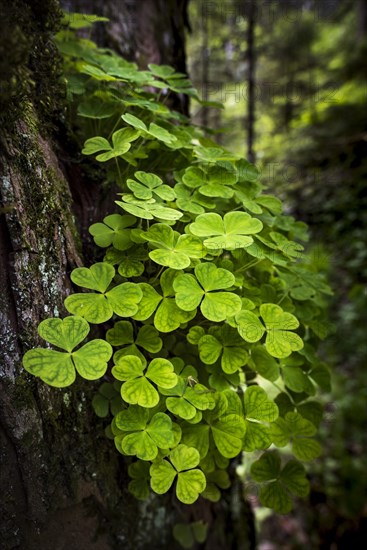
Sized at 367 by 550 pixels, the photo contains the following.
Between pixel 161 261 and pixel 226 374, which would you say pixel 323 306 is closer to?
pixel 226 374

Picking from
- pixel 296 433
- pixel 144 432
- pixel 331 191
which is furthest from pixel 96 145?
pixel 331 191

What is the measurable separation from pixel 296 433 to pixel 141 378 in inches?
19.9

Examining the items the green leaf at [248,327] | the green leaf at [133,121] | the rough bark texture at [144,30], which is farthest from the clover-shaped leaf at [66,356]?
the rough bark texture at [144,30]

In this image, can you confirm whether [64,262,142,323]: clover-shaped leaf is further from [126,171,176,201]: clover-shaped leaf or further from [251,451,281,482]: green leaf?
[251,451,281,482]: green leaf

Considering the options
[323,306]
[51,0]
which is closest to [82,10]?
[51,0]

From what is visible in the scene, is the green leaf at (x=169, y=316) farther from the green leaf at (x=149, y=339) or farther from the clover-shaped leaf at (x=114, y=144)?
the clover-shaped leaf at (x=114, y=144)

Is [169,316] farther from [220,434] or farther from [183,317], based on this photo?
[220,434]

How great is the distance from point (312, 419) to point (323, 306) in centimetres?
36

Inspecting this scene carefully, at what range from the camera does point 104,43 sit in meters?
1.58

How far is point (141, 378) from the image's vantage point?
878 mm

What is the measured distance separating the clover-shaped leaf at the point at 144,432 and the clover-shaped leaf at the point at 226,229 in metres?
→ 0.42

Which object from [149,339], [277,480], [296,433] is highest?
[149,339]

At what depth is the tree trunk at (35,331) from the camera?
846 millimetres

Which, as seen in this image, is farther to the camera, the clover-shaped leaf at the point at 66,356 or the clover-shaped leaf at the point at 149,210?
the clover-shaped leaf at the point at 149,210
